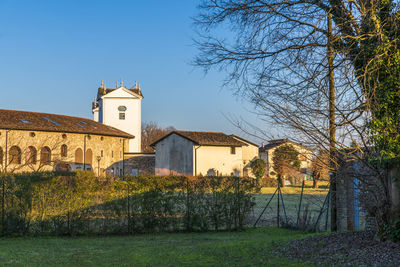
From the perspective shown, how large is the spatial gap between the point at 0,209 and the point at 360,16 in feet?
34.7

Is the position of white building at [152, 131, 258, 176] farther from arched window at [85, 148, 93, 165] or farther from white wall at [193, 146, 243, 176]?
arched window at [85, 148, 93, 165]

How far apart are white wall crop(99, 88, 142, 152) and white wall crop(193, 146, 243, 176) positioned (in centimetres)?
1930

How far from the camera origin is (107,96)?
59125 mm

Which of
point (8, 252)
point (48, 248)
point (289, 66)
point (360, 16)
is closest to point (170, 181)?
point (48, 248)

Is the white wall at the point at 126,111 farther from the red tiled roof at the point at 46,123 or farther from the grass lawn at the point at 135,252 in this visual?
the grass lawn at the point at 135,252

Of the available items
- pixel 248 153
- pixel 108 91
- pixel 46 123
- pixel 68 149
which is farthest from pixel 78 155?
pixel 108 91

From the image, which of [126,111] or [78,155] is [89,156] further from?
[126,111]

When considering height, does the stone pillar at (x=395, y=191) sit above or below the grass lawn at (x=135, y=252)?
above

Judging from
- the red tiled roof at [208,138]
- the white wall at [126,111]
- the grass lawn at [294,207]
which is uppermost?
the white wall at [126,111]

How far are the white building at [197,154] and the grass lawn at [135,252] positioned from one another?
31.4 metres

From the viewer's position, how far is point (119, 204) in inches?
470

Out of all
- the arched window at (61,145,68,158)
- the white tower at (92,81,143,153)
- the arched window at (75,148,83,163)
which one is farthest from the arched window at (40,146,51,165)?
the white tower at (92,81,143,153)

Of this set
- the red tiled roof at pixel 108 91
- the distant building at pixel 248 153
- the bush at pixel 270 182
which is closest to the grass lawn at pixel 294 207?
the bush at pixel 270 182

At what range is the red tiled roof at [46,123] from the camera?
3731cm
